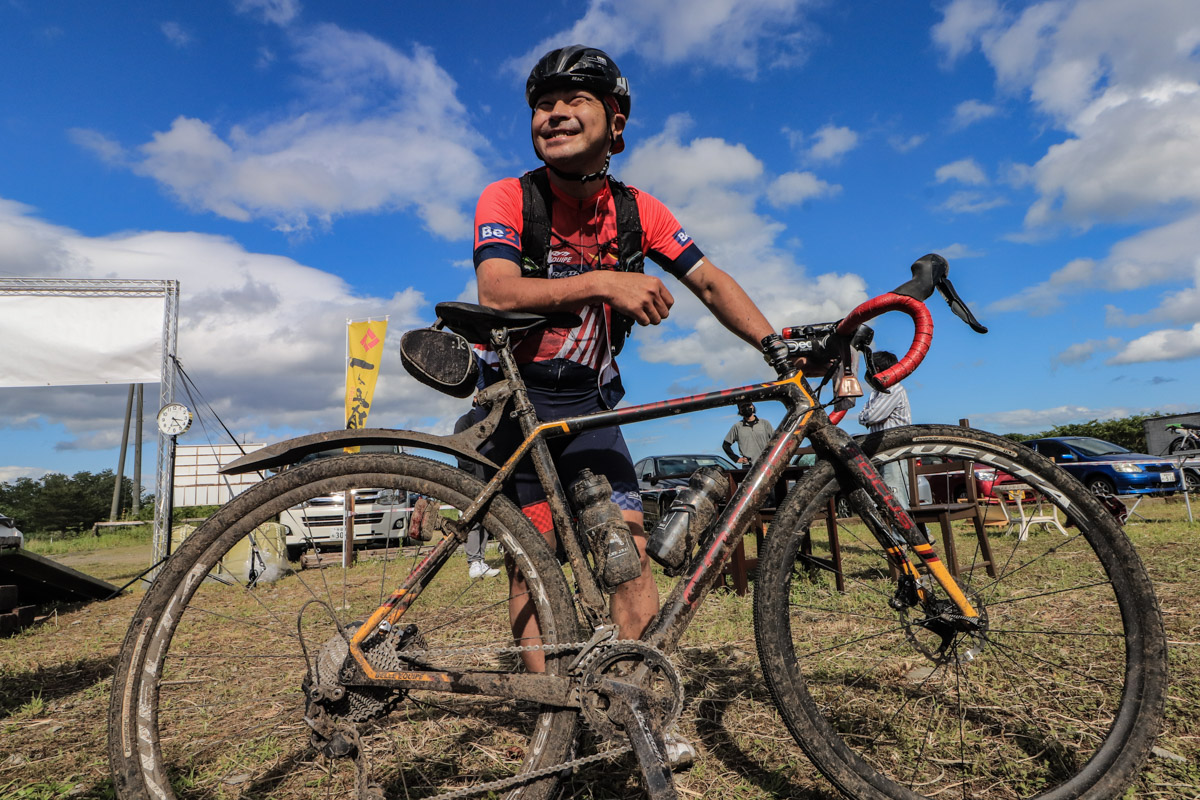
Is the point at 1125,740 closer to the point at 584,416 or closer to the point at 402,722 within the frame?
the point at 584,416

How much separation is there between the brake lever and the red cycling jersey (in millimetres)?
837

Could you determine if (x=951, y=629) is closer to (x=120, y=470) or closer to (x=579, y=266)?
(x=579, y=266)

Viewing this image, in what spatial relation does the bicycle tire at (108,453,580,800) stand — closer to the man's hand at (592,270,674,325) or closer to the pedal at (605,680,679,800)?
the pedal at (605,680,679,800)

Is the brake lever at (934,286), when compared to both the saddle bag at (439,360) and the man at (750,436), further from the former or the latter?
the saddle bag at (439,360)

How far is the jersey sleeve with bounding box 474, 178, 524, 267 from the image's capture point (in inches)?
82.7

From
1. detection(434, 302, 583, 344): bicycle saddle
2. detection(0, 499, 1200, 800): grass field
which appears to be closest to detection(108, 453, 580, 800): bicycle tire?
detection(0, 499, 1200, 800): grass field

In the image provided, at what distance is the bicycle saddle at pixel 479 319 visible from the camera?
6.06 ft

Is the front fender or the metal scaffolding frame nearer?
the front fender

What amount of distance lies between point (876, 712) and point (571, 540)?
1.67 metres

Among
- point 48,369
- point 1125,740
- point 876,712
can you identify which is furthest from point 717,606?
point 48,369

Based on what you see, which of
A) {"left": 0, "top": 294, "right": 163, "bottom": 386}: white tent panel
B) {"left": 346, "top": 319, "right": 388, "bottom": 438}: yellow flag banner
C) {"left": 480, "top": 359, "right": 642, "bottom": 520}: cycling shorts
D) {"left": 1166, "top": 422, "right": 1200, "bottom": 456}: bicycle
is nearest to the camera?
{"left": 480, "top": 359, "right": 642, "bottom": 520}: cycling shorts

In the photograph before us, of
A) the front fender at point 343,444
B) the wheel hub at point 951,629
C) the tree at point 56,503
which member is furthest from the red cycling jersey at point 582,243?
the tree at point 56,503

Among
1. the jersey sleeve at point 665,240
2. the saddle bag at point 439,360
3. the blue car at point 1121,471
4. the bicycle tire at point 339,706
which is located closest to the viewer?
the bicycle tire at point 339,706

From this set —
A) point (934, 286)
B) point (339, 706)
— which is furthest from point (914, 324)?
point (339, 706)
